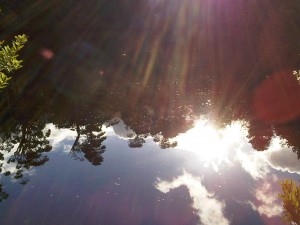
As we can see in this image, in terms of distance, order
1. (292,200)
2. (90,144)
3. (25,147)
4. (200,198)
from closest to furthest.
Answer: (292,200)
(200,198)
(25,147)
(90,144)

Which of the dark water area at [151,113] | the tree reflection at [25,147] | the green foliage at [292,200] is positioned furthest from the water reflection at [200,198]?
the tree reflection at [25,147]

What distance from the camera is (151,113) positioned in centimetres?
2405

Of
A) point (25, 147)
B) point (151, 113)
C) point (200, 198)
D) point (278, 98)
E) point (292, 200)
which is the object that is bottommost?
point (292, 200)

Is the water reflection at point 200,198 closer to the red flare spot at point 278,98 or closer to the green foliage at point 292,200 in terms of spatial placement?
the green foliage at point 292,200

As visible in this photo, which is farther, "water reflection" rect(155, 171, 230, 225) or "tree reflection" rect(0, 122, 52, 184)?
"tree reflection" rect(0, 122, 52, 184)

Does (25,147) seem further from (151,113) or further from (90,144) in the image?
(151,113)

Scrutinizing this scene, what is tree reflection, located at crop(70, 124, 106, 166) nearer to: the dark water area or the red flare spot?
the dark water area

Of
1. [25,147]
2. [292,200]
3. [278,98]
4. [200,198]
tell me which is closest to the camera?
[292,200]

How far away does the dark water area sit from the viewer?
12.0 meters

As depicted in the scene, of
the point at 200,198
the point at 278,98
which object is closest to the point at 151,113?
the point at 278,98

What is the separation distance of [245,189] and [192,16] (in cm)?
3645

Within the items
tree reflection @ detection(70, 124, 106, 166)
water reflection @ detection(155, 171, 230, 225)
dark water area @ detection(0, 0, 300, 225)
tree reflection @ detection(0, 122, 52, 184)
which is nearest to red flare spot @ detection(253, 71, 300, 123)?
dark water area @ detection(0, 0, 300, 225)

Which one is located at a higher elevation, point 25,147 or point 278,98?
point 278,98

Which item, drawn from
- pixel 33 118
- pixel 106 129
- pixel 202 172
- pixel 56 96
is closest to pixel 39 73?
pixel 56 96
